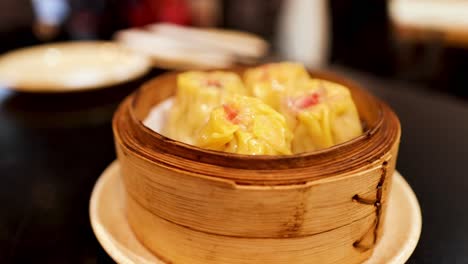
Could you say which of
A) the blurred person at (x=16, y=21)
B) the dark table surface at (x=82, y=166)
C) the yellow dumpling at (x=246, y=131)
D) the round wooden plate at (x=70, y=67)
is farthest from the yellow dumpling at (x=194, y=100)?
the blurred person at (x=16, y=21)

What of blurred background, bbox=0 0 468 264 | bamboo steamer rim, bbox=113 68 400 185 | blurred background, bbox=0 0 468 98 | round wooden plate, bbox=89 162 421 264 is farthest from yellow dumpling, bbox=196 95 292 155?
blurred background, bbox=0 0 468 98

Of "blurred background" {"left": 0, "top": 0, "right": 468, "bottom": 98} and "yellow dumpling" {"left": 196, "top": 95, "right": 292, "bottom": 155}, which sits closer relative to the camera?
"yellow dumpling" {"left": 196, "top": 95, "right": 292, "bottom": 155}

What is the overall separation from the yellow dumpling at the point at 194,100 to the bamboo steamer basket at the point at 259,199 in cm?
21

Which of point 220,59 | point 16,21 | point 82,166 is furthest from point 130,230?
point 16,21

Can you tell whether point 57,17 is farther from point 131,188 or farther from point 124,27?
point 131,188

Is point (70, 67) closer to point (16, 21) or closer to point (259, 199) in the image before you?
point (16, 21)

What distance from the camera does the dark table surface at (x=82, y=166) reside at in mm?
1111

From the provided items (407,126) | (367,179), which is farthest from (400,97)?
(367,179)

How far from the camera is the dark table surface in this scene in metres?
1.11

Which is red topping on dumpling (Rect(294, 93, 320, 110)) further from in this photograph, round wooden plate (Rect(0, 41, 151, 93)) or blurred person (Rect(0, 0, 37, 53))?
blurred person (Rect(0, 0, 37, 53))

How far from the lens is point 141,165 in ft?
2.92

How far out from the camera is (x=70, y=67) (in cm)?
223

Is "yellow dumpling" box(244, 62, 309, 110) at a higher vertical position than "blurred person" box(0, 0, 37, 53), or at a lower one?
higher

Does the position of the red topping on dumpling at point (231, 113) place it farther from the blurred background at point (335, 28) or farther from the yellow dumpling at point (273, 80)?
the blurred background at point (335, 28)
